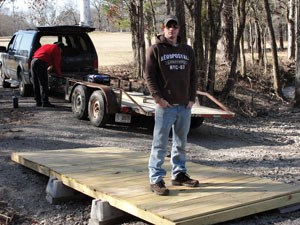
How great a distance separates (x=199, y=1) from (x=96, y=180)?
32.2 ft

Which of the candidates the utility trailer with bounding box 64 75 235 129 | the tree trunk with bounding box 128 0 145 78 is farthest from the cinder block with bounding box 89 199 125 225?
the tree trunk with bounding box 128 0 145 78

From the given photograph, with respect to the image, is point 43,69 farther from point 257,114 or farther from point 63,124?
point 257,114

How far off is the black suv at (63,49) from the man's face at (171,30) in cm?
853

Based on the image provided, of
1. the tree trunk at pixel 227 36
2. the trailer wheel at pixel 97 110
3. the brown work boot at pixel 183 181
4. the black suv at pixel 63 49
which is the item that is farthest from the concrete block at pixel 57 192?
the tree trunk at pixel 227 36

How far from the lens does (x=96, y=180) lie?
636 centimetres

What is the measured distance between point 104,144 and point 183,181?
4.03m

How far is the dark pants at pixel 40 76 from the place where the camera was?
13.2m

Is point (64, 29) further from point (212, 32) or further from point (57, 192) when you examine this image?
point (57, 192)

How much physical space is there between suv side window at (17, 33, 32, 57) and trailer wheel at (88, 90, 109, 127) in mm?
3791

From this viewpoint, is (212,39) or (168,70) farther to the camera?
(212,39)

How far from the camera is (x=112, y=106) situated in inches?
428

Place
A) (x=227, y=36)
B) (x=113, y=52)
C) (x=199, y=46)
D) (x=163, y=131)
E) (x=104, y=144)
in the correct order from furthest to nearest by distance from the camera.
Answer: (x=113, y=52), (x=227, y=36), (x=199, y=46), (x=104, y=144), (x=163, y=131)

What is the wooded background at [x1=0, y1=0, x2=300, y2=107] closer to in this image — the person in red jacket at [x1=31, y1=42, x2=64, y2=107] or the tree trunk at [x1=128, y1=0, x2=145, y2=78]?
the tree trunk at [x1=128, y1=0, x2=145, y2=78]

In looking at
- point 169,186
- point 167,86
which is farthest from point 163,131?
point 169,186
